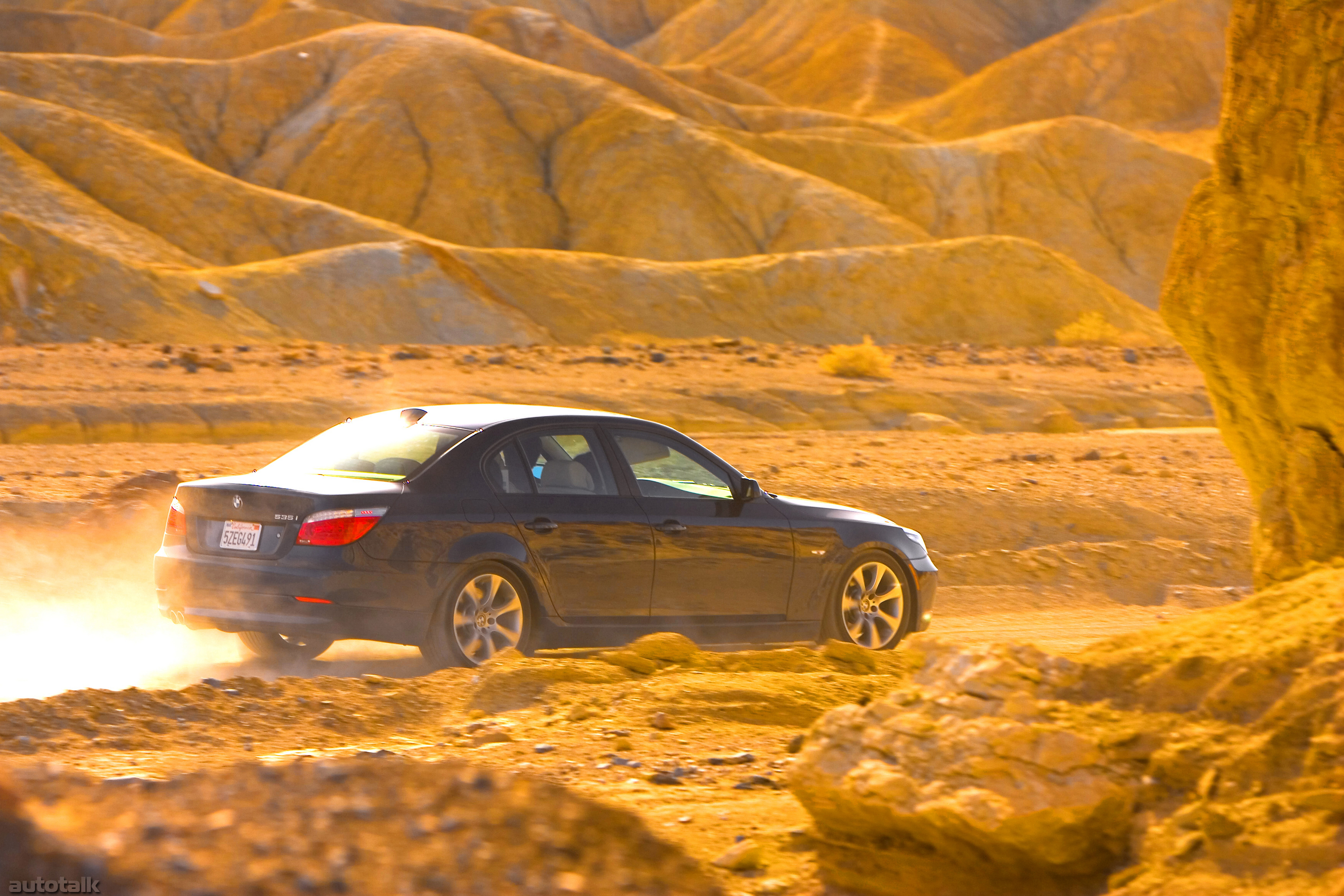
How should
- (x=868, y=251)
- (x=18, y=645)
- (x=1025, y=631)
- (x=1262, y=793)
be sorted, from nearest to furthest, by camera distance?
(x=1262, y=793) < (x=18, y=645) < (x=1025, y=631) < (x=868, y=251)

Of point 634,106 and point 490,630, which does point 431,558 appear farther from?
point 634,106

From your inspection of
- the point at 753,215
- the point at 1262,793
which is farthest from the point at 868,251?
the point at 1262,793

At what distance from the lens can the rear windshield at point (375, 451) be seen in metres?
7.95

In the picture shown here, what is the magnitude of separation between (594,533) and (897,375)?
1026 inches

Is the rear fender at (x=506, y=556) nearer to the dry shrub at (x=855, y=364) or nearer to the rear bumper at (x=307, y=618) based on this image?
the rear bumper at (x=307, y=618)

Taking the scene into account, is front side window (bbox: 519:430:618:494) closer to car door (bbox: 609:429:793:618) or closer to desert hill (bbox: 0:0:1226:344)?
car door (bbox: 609:429:793:618)

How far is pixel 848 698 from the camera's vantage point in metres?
7.48

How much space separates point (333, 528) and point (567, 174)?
205ft

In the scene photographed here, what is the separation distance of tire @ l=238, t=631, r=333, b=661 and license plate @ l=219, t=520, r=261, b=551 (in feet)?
2.99

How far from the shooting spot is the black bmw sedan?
7527 millimetres

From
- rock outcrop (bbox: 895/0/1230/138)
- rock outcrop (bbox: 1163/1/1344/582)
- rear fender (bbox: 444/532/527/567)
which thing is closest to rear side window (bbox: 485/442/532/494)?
rear fender (bbox: 444/532/527/567)

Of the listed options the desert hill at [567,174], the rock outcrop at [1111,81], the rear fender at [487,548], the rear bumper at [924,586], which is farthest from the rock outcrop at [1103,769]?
the rock outcrop at [1111,81]

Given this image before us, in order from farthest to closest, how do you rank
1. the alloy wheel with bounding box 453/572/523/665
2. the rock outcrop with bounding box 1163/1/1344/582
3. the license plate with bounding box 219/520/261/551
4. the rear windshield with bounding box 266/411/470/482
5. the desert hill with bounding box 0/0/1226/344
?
the desert hill with bounding box 0/0/1226/344
the rear windshield with bounding box 266/411/470/482
the alloy wheel with bounding box 453/572/523/665
the license plate with bounding box 219/520/261/551
the rock outcrop with bounding box 1163/1/1344/582

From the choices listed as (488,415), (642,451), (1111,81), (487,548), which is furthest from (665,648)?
(1111,81)
